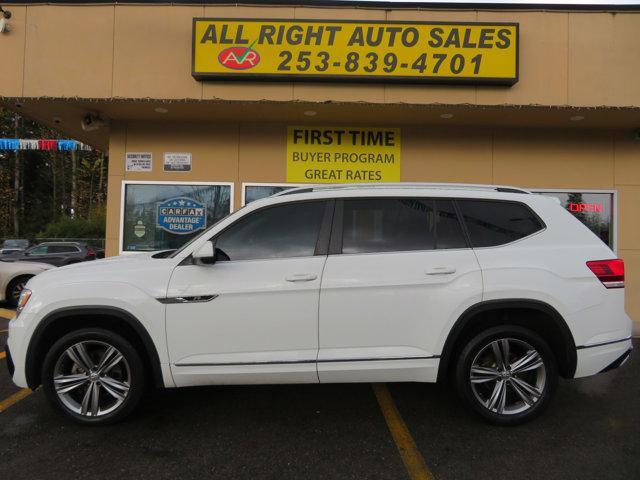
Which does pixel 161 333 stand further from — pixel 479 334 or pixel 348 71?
pixel 348 71

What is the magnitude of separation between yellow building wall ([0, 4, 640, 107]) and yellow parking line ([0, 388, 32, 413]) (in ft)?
14.7

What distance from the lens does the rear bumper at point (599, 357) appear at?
347cm

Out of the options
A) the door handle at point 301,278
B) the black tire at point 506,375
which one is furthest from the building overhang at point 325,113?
the black tire at point 506,375

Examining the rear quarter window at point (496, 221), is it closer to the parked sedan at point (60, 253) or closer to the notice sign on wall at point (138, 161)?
the notice sign on wall at point (138, 161)

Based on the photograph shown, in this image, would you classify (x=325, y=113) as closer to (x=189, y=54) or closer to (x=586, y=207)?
(x=189, y=54)

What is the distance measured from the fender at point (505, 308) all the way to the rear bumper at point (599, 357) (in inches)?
2.2

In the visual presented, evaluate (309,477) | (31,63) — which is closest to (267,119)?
(31,63)

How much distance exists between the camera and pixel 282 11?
22.8 feet

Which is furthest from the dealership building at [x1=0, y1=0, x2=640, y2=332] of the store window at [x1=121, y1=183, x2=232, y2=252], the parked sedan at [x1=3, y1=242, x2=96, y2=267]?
the parked sedan at [x1=3, y1=242, x2=96, y2=267]

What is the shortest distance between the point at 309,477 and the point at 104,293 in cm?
199

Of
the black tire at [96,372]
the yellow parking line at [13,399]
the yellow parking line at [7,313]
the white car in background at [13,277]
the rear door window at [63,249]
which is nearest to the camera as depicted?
the black tire at [96,372]

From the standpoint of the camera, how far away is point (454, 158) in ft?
25.3

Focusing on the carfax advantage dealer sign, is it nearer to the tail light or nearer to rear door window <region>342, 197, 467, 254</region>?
rear door window <region>342, 197, 467, 254</region>

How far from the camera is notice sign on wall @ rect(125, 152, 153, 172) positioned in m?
7.75
